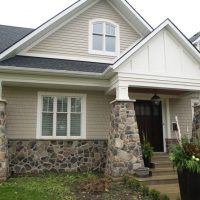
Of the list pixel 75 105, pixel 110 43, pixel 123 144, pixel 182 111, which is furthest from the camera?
pixel 182 111

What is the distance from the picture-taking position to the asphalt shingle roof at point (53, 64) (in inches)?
350

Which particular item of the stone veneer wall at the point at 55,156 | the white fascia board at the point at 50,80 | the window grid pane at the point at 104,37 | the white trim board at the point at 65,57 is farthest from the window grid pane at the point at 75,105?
the window grid pane at the point at 104,37

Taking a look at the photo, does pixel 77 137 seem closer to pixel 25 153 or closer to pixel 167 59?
pixel 25 153

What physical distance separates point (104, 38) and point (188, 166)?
24.7 feet

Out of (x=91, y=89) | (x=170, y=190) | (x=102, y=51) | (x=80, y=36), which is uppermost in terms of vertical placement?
(x=80, y=36)

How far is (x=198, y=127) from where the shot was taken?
9.54 meters

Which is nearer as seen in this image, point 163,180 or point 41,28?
point 163,180

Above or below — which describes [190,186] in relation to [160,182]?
above

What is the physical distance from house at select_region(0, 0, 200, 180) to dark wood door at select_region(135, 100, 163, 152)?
1.7 inches

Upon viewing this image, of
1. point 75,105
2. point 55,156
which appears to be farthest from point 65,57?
point 55,156

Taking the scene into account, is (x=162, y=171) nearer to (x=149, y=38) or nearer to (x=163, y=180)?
(x=163, y=180)

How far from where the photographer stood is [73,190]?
6.35 meters

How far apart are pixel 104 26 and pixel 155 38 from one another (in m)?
3.06

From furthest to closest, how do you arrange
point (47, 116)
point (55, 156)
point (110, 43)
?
point (110, 43)
point (47, 116)
point (55, 156)
